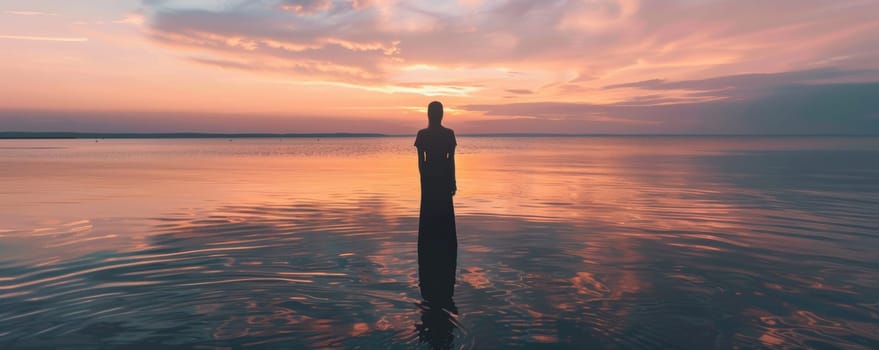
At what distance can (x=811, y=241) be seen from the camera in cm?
1480

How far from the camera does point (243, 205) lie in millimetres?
22938

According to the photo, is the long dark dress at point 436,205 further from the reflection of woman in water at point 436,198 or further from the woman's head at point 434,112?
the woman's head at point 434,112

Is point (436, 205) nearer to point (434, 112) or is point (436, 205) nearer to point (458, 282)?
point (458, 282)

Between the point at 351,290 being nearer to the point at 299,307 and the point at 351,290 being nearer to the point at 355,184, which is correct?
the point at 299,307

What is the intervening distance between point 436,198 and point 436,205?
0.14 m

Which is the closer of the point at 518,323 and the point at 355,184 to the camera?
the point at 518,323

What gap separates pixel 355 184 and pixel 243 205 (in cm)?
1148

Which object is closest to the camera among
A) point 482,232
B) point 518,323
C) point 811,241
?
point 518,323

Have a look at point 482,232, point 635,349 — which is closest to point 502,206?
point 482,232

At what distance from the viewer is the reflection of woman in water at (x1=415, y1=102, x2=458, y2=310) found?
34.3 ft

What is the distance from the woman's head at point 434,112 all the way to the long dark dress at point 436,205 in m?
0.16

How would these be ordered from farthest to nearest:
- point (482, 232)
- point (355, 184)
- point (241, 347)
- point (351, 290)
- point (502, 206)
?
1. point (355, 184)
2. point (502, 206)
3. point (482, 232)
4. point (351, 290)
5. point (241, 347)

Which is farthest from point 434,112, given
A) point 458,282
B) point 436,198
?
point 458,282

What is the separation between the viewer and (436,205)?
10570 millimetres
